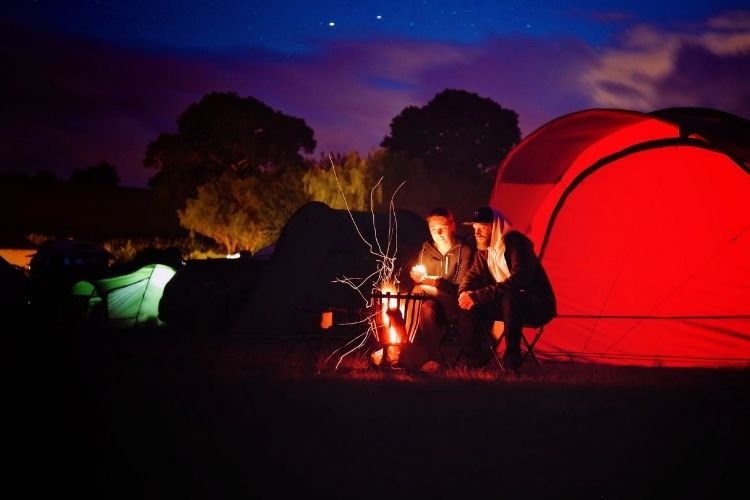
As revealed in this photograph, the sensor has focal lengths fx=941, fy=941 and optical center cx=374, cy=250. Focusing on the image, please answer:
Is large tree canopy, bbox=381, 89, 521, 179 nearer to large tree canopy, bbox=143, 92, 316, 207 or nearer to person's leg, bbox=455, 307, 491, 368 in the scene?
large tree canopy, bbox=143, 92, 316, 207

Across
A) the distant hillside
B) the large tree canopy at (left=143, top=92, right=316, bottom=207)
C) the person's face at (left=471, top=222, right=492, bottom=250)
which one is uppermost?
the large tree canopy at (left=143, top=92, right=316, bottom=207)

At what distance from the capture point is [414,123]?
161 feet

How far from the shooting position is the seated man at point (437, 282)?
8.34 m

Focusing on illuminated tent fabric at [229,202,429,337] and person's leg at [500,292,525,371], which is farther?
illuminated tent fabric at [229,202,429,337]

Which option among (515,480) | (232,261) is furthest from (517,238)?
(232,261)

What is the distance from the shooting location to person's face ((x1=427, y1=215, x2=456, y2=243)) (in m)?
8.44

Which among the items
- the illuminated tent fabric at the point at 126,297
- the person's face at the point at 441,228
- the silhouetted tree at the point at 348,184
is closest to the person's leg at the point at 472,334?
the person's face at the point at 441,228

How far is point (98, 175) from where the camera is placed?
88.4 m

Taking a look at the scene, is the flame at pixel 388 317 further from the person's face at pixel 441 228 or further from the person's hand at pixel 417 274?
the person's face at pixel 441 228

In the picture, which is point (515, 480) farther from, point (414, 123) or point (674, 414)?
point (414, 123)

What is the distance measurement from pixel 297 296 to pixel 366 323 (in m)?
1.30

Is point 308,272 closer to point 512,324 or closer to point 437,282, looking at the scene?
point 437,282

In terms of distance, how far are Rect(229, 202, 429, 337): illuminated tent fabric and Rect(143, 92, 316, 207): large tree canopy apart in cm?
3617

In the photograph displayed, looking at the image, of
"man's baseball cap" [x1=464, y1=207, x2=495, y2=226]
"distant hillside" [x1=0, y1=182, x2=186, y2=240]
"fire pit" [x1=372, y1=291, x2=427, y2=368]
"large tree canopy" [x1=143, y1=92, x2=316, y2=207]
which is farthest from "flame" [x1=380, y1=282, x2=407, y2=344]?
"distant hillside" [x1=0, y1=182, x2=186, y2=240]
